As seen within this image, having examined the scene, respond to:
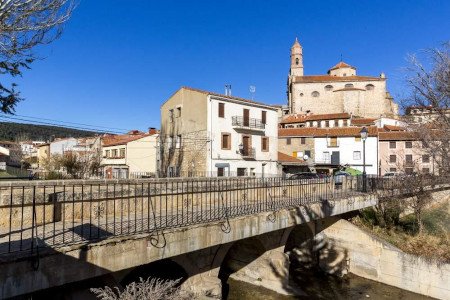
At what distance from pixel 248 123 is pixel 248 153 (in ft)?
8.95

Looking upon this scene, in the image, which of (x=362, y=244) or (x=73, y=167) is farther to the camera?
(x=73, y=167)

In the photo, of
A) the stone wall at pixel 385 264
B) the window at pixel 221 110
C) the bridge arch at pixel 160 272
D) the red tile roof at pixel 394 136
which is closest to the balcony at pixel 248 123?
the window at pixel 221 110

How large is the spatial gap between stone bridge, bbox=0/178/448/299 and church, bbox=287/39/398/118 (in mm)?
54885

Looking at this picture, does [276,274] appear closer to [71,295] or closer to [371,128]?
[71,295]

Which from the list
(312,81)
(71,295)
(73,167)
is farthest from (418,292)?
(312,81)

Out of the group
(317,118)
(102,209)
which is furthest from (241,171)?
(317,118)

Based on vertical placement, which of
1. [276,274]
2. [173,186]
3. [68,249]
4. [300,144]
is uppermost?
[300,144]

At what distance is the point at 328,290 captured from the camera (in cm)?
1471

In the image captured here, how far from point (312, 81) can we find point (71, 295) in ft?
233

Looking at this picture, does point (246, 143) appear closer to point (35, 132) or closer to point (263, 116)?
point (263, 116)

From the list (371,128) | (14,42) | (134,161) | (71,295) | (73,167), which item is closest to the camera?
(71,295)

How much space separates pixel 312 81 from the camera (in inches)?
2795

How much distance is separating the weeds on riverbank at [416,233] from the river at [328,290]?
6.82 ft

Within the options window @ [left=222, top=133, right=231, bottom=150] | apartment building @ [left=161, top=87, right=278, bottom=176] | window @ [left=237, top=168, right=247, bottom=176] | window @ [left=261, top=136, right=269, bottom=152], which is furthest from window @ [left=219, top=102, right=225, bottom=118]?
window @ [left=261, top=136, right=269, bottom=152]
